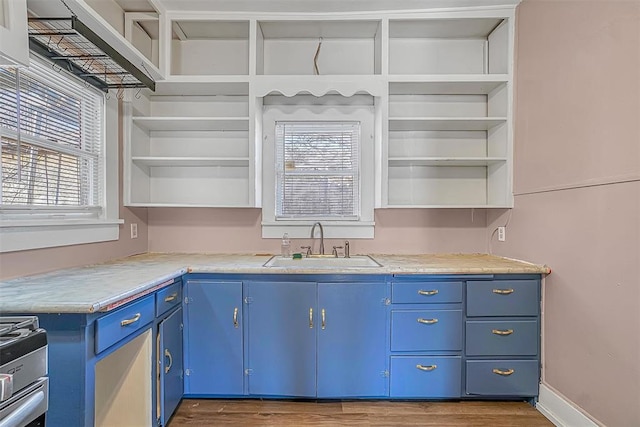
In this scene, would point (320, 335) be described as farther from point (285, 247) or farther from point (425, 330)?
Result: point (285, 247)

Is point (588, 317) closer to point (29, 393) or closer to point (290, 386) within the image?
point (290, 386)

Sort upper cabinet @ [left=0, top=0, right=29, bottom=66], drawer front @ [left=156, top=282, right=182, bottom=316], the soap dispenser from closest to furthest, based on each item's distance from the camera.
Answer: upper cabinet @ [left=0, top=0, right=29, bottom=66] → drawer front @ [left=156, top=282, right=182, bottom=316] → the soap dispenser

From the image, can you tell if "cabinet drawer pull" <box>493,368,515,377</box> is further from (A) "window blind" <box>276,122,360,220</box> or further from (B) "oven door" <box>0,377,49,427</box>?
(B) "oven door" <box>0,377,49,427</box>

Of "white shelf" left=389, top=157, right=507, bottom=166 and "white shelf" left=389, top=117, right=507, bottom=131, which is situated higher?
"white shelf" left=389, top=117, right=507, bottom=131

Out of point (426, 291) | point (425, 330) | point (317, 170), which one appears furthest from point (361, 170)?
point (425, 330)

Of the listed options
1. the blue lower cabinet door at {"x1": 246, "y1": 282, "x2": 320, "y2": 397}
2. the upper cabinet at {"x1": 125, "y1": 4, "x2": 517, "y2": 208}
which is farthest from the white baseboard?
the blue lower cabinet door at {"x1": 246, "y1": 282, "x2": 320, "y2": 397}

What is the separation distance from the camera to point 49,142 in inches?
68.1

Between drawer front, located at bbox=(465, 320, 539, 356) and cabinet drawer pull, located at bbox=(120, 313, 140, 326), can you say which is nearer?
cabinet drawer pull, located at bbox=(120, 313, 140, 326)

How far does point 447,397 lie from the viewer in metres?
2.02

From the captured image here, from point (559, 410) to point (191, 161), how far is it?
2.90m

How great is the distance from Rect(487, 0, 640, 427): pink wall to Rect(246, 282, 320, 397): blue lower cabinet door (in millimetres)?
1442

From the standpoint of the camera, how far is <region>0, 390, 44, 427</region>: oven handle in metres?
0.83

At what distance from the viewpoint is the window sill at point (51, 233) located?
4.91 ft

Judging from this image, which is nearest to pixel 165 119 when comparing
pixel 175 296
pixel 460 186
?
pixel 175 296
